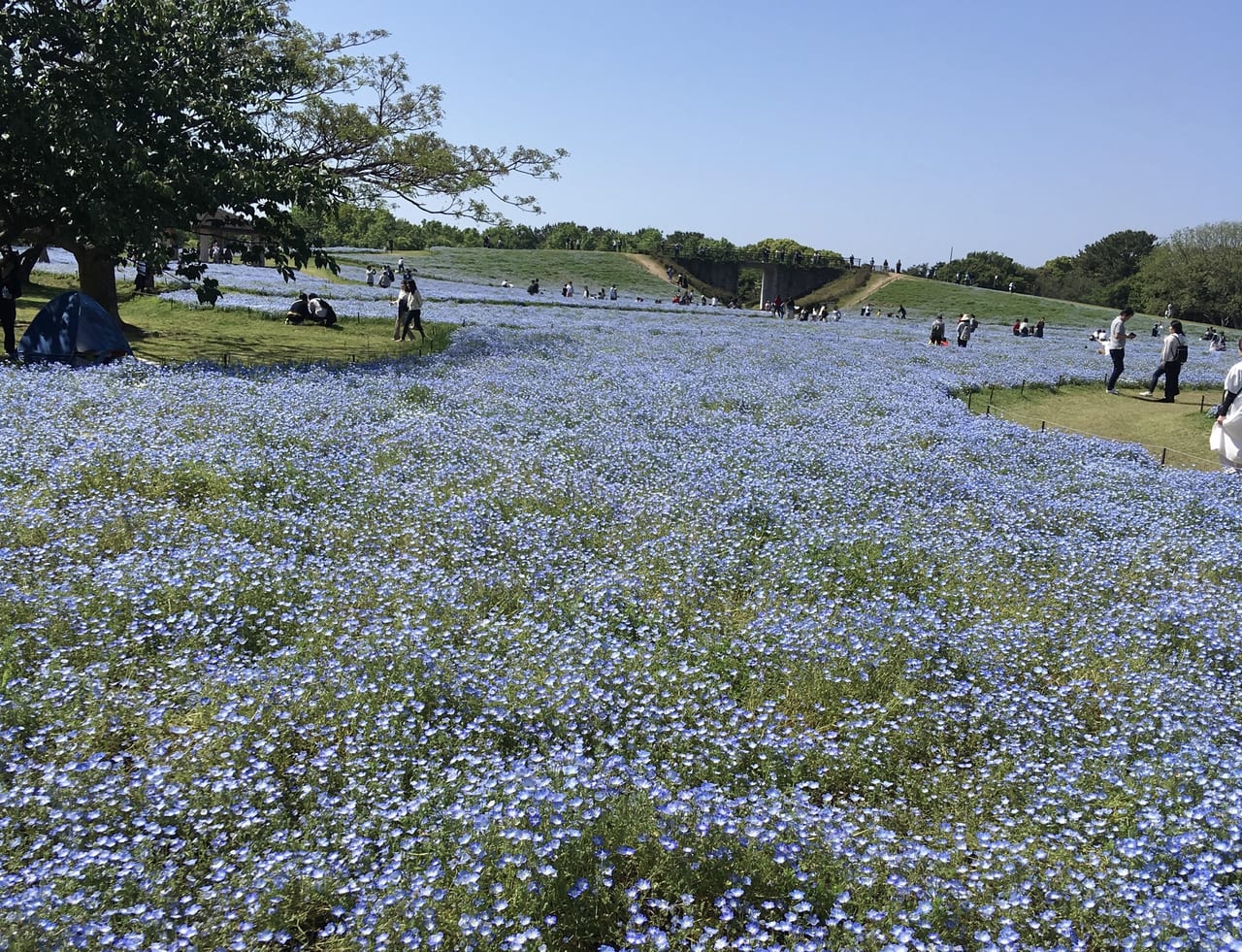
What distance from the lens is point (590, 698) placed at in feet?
16.5

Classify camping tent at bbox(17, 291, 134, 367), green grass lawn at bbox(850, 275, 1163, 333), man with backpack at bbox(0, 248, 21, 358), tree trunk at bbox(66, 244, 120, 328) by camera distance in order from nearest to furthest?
camping tent at bbox(17, 291, 134, 367) < man with backpack at bbox(0, 248, 21, 358) < tree trunk at bbox(66, 244, 120, 328) < green grass lawn at bbox(850, 275, 1163, 333)

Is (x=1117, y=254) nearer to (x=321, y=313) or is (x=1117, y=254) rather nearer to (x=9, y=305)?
(x=321, y=313)

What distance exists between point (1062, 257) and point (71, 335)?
12580 centimetres

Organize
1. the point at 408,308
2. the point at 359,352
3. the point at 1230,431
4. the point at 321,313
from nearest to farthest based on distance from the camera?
1. the point at 1230,431
2. the point at 359,352
3. the point at 408,308
4. the point at 321,313

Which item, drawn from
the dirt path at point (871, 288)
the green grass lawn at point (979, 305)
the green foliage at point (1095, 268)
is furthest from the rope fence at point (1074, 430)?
the green foliage at point (1095, 268)

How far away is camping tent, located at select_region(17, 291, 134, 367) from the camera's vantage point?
592 inches

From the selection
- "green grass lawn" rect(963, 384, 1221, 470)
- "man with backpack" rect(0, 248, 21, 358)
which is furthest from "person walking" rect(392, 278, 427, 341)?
"green grass lawn" rect(963, 384, 1221, 470)

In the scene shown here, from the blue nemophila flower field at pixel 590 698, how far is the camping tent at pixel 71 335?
5.24 meters

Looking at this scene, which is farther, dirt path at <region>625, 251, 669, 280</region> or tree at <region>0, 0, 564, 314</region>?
dirt path at <region>625, 251, 669, 280</region>

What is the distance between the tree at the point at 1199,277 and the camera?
251 ft

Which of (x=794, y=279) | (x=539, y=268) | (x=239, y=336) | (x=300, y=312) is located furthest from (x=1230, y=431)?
(x=794, y=279)

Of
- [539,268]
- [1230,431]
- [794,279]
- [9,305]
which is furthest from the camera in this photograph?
[794,279]

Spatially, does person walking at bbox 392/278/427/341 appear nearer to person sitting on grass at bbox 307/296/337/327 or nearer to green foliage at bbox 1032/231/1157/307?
person sitting on grass at bbox 307/296/337/327

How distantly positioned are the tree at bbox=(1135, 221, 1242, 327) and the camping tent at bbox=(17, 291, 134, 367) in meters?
86.5
